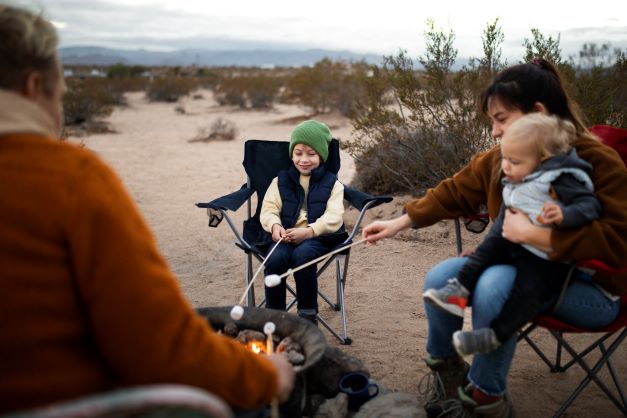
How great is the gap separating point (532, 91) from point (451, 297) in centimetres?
89

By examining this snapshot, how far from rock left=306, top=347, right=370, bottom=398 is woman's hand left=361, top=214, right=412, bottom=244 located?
0.55 metres

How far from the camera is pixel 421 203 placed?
9.29 feet

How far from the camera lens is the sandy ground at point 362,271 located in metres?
2.98

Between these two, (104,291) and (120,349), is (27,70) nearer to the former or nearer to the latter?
(104,291)

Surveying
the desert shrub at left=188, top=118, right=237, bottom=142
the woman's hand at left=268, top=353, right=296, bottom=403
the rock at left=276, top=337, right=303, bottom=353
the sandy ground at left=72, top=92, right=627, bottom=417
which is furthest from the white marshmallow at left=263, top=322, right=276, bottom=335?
the desert shrub at left=188, top=118, right=237, bottom=142

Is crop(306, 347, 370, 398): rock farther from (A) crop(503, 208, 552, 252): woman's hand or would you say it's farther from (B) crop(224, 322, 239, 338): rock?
(A) crop(503, 208, 552, 252): woman's hand

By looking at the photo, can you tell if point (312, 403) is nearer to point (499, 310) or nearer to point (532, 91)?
point (499, 310)

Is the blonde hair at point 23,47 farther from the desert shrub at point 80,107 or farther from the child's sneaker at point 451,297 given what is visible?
the desert shrub at point 80,107

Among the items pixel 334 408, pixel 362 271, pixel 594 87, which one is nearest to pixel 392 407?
pixel 334 408

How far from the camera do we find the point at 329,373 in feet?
8.73

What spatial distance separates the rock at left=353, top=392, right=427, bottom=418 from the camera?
7.83 ft

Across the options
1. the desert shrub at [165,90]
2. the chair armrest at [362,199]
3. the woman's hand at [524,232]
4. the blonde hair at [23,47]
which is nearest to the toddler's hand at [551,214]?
the woman's hand at [524,232]

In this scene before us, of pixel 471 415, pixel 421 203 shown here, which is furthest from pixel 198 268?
pixel 471 415

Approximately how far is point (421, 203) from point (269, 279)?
0.79 m
